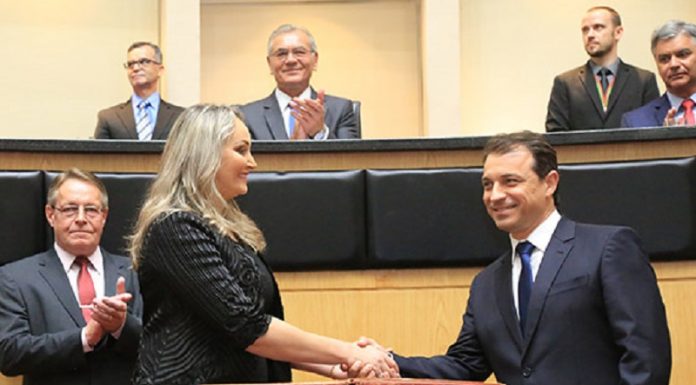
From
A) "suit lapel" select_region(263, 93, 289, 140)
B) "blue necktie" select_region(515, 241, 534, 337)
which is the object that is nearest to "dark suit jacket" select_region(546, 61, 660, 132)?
"suit lapel" select_region(263, 93, 289, 140)

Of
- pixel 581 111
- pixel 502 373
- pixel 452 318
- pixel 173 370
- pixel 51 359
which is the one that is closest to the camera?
pixel 173 370

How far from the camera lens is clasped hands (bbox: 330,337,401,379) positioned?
2777 millimetres

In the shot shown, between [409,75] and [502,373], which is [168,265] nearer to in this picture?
[502,373]

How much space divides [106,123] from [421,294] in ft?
7.81

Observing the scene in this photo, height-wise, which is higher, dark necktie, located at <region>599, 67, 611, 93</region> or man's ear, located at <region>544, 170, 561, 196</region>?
dark necktie, located at <region>599, 67, 611, 93</region>

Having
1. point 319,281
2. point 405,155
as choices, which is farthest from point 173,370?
point 405,155

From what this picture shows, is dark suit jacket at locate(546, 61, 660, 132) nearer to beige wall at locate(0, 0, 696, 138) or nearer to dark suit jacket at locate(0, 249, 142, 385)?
beige wall at locate(0, 0, 696, 138)

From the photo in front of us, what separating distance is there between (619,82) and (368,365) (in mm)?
3033

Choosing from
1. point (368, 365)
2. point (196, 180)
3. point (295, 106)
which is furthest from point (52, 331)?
point (295, 106)

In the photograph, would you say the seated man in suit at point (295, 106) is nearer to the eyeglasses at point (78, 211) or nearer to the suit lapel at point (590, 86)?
the eyeglasses at point (78, 211)

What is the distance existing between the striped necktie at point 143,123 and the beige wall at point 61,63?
5.55 ft

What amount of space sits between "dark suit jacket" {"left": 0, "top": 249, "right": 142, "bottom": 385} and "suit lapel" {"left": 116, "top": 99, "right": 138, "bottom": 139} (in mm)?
2028

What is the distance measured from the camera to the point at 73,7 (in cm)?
736

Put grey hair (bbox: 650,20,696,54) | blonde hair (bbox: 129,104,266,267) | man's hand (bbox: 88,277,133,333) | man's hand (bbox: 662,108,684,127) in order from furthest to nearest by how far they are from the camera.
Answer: grey hair (bbox: 650,20,696,54) < man's hand (bbox: 662,108,684,127) < man's hand (bbox: 88,277,133,333) < blonde hair (bbox: 129,104,266,267)
